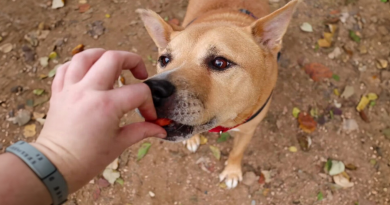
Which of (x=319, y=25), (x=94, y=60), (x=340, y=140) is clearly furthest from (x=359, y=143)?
(x=94, y=60)

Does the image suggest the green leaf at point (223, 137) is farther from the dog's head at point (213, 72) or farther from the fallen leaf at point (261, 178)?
the dog's head at point (213, 72)

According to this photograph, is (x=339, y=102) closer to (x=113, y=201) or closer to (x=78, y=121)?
(x=113, y=201)

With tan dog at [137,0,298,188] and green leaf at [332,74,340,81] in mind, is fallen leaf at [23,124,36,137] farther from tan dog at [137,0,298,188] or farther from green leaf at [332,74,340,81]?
green leaf at [332,74,340,81]

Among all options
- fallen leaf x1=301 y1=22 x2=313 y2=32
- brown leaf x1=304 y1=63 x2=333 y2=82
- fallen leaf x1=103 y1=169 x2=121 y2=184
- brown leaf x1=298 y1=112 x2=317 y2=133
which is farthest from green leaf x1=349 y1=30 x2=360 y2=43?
fallen leaf x1=103 y1=169 x2=121 y2=184

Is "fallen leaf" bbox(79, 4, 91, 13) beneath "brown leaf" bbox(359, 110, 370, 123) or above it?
above

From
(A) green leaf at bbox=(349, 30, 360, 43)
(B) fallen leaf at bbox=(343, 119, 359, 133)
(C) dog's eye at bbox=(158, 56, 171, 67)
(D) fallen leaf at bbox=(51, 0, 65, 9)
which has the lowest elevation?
(B) fallen leaf at bbox=(343, 119, 359, 133)

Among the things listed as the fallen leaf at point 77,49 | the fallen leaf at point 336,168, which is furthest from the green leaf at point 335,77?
the fallen leaf at point 77,49

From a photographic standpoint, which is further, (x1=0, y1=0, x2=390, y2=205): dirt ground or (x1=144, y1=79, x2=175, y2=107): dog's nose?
(x1=0, y1=0, x2=390, y2=205): dirt ground
